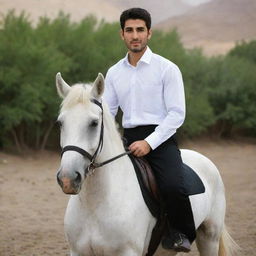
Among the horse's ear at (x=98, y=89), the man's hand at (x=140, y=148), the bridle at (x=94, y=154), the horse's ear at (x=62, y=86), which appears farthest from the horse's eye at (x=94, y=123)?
the man's hand at (x=140, y=148)

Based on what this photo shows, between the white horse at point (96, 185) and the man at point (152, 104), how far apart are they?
232 millimetres


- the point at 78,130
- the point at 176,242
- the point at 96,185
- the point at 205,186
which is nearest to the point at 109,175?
the point at 96,185

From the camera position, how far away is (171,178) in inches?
156

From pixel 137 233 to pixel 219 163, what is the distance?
16910 millimetres

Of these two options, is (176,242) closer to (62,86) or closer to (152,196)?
(152,196)

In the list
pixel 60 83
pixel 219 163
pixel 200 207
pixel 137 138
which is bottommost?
pixel 219 163

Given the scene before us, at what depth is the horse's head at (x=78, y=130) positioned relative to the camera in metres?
3.16

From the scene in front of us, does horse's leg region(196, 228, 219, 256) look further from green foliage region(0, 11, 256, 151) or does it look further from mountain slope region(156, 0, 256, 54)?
mountain slope region(156, 0, 256, 54)

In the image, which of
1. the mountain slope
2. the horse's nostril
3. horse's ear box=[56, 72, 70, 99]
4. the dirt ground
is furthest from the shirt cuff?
the mountain slope

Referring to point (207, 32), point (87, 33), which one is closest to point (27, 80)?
point (87, 33)

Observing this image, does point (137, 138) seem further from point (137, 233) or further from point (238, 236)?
point (238, 236)

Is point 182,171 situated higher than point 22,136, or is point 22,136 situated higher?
point 182,171

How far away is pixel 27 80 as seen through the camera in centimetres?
1861

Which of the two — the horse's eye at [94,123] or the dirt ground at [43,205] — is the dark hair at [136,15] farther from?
the dirt ground at [43,205]
